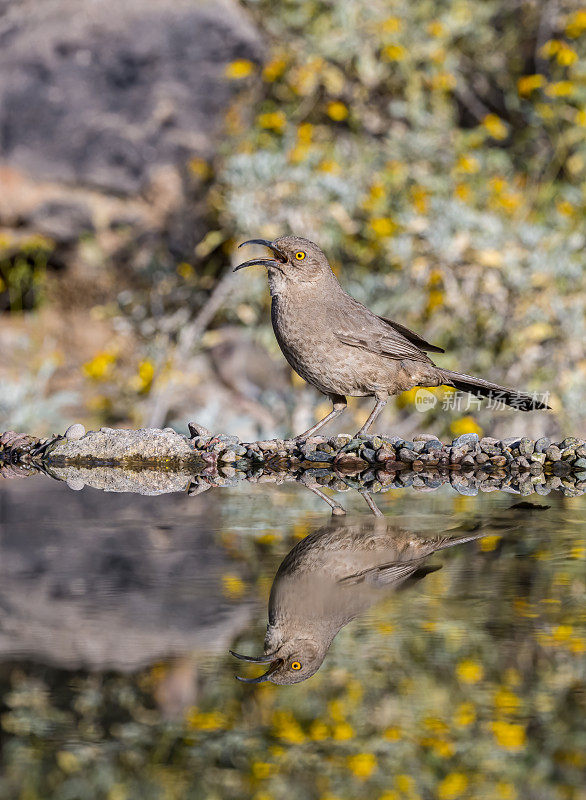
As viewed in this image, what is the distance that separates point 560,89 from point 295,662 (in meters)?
6.40

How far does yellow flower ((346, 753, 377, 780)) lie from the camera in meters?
1.43

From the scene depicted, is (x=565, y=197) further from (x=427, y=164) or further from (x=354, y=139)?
(x=354, y=139)

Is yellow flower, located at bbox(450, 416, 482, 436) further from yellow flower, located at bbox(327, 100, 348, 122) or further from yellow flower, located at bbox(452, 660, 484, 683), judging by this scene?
yellow flower, located at bbox(452, 660, 484, 683)

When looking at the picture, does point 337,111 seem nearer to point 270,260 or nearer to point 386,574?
point 270,260

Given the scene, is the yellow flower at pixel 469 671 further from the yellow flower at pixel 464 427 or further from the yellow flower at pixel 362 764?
the yellow flower at pixel 464 427

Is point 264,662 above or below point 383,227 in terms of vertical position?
above

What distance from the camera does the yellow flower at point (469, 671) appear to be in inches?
68.3

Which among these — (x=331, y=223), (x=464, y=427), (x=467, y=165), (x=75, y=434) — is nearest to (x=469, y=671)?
(x=75, y=434)

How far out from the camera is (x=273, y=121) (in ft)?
24.6

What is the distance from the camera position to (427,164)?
770 cm

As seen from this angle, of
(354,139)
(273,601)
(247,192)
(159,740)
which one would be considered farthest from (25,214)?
(159,740)

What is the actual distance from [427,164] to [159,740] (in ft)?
21.9

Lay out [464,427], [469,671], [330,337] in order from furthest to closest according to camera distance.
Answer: [464,427]
[330,337]
[469,671]

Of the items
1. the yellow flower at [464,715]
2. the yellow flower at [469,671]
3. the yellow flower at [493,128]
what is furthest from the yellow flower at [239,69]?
the yellow flower at [464,715]
